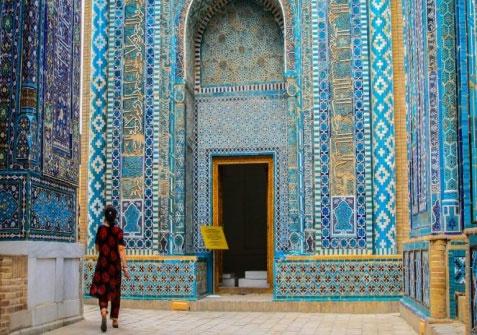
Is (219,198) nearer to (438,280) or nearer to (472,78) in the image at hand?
Result: (438,280)

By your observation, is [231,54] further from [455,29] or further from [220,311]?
[455,29]

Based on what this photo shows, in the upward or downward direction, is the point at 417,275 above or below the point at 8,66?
below

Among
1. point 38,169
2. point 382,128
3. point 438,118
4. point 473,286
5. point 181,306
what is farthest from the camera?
point 382,128

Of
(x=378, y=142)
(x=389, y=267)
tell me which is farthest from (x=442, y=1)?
(x=389, y=267)

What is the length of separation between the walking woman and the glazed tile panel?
3443 mm

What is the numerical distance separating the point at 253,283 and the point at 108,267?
16.1 feet

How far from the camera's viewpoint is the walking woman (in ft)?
27.7

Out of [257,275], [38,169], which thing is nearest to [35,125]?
[38,169]

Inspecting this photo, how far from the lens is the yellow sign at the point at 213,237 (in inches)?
482

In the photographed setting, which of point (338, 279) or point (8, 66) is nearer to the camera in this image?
point (8, 66)

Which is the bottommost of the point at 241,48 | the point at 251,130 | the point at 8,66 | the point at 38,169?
the point at 38,169

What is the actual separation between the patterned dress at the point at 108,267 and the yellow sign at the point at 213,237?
370 cm

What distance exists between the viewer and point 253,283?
42.5 feet

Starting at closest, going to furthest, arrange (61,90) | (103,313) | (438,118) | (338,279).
Result: (438,118), (103,313), (61,90), (338,279)
